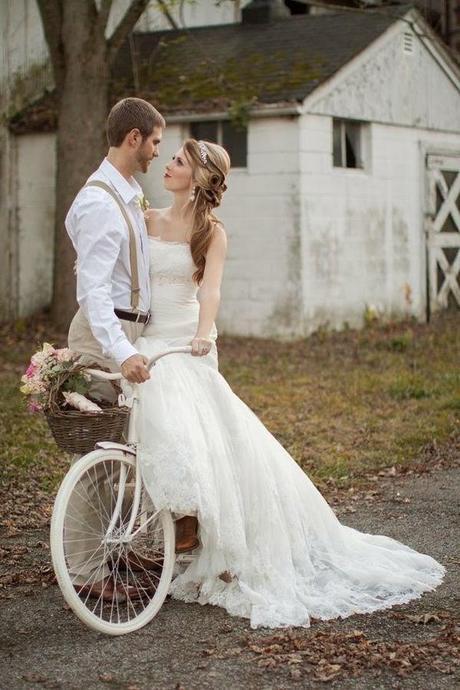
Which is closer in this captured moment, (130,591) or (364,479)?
(130,591)

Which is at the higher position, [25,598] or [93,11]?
[93,11]

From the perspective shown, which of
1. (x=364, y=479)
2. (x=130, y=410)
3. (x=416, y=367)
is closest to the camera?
(x=130, y=410)

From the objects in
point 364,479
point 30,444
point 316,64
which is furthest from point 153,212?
point 316,64

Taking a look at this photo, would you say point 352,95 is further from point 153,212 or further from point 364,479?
point 153,212

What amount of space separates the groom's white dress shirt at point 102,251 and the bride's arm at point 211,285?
15.1 inches

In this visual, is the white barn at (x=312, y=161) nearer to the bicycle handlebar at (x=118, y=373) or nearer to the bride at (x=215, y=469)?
the bride at (x=215, y=469)

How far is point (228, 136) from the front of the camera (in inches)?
642

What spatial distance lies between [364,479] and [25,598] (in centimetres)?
325

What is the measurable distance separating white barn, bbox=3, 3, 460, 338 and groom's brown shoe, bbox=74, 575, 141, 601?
10708 mm

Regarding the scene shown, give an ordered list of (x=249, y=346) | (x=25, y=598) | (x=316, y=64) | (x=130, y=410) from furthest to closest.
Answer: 1. (x=316, y=64)
2. (x=249, y=346)
3. (x=25, y=598)
4. (x=130, y=410)

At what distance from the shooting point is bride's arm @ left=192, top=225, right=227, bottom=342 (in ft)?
17.2

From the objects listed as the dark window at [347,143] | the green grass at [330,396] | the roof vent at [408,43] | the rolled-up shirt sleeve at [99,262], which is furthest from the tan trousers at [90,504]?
the roof vent at [408,43]

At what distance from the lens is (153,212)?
5496 millimetres

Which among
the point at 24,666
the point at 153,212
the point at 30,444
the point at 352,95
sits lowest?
the point at 24,666
